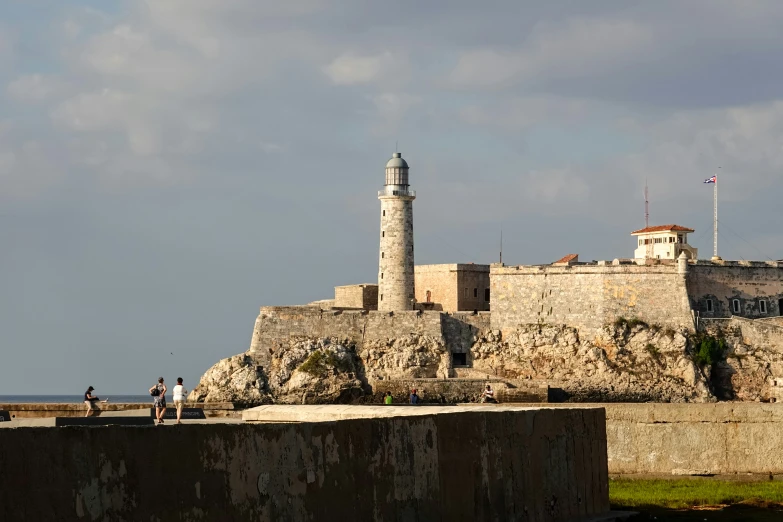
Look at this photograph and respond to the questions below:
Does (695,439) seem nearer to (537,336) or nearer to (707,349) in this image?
(707,349)

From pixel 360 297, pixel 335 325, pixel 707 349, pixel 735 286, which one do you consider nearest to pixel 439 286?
pixel 360 297

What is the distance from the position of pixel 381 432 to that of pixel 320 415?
8.31 ft

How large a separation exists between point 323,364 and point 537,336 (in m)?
7.48

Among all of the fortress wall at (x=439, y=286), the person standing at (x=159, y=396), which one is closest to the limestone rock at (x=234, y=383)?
the fortress wall at (x=439, y=286)

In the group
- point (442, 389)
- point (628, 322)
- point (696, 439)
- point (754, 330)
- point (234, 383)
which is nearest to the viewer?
point (696, 439)

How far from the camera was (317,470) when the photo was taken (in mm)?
10086

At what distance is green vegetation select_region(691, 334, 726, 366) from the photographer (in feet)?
144

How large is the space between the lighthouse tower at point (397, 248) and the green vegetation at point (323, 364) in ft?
11.1

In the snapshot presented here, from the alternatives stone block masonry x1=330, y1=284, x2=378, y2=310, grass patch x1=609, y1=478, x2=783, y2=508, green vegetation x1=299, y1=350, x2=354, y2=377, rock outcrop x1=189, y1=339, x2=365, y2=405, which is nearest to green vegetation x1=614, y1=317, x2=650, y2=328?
rock outcrop x1=189, y1=339, x2=365, y2=405

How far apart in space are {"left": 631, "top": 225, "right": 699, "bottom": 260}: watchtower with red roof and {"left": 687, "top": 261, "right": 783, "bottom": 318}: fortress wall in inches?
130

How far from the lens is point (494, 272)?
1880 inches

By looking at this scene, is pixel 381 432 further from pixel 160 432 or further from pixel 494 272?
pixel 494 272

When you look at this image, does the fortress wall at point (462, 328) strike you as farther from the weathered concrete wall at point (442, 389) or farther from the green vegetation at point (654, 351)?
the green vegetation at point (654, 351)

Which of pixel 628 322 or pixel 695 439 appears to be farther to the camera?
pixel 628 322
